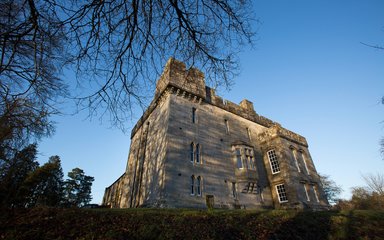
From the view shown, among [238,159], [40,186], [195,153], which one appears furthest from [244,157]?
[40,186]

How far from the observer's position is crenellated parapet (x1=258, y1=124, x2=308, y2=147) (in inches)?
859

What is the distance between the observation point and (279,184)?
19672mm

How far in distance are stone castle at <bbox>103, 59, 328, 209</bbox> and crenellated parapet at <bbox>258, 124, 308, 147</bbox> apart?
12 centimetres

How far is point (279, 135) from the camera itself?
21.4 meters

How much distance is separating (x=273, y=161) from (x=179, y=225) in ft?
57.3

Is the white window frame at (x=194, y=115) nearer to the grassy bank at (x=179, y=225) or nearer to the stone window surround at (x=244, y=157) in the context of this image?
the stone window surround at (x=244, y=157)

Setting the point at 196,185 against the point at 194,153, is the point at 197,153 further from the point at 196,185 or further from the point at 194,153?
the point at 196,185

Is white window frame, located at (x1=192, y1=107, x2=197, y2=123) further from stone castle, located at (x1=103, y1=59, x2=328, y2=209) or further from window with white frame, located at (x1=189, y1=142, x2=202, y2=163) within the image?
window with white frame, located at (x1=189, y1=142, x2=202, y2=163)

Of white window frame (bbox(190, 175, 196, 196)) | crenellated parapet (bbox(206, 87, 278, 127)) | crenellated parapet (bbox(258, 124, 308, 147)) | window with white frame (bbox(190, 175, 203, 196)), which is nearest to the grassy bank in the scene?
white window frame (bbox(190, 175, 196, 196))

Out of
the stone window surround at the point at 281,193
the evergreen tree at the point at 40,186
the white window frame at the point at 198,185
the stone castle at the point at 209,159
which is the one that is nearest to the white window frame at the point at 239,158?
the stone castle at the point at 209,159

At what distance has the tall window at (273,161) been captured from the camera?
2075cm

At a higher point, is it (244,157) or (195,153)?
(244,157)

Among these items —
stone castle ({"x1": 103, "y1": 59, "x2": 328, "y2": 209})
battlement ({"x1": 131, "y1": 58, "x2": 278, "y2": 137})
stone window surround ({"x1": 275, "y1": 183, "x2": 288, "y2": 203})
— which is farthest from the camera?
stone window surround ({"x1": 275, "y1": 183, "x2": 288, "y2": 203})

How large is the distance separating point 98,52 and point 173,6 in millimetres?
2149
